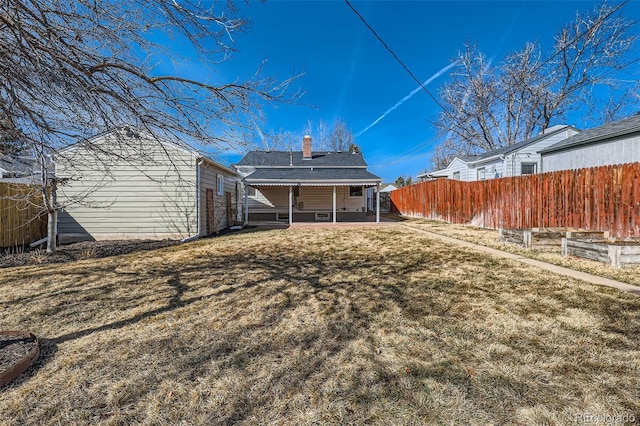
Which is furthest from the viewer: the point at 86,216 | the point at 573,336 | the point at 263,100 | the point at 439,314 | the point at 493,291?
the point at 86,216

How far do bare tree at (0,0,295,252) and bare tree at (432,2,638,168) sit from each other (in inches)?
930

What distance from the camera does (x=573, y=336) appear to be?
2.77 meters

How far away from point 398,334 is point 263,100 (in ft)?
10.5

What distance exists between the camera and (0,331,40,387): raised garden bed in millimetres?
2174

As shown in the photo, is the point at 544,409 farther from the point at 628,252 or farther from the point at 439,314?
the point at 628,252

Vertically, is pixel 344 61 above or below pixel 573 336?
above

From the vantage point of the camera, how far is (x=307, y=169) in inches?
746

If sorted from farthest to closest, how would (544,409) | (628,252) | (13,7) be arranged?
(628,252) < (13,7) < (544,409)

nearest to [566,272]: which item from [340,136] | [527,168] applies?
[527,168]

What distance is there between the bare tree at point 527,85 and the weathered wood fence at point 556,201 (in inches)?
512

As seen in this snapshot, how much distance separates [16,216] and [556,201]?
1641 cm

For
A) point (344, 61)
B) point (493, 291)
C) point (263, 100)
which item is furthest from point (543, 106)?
point (263, 100)

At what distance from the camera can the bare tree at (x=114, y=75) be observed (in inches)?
104

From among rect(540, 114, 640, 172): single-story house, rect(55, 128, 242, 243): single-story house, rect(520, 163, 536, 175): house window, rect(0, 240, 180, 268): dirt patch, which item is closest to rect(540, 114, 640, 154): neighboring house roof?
rect(540, 114, 640, 172): single-story house
